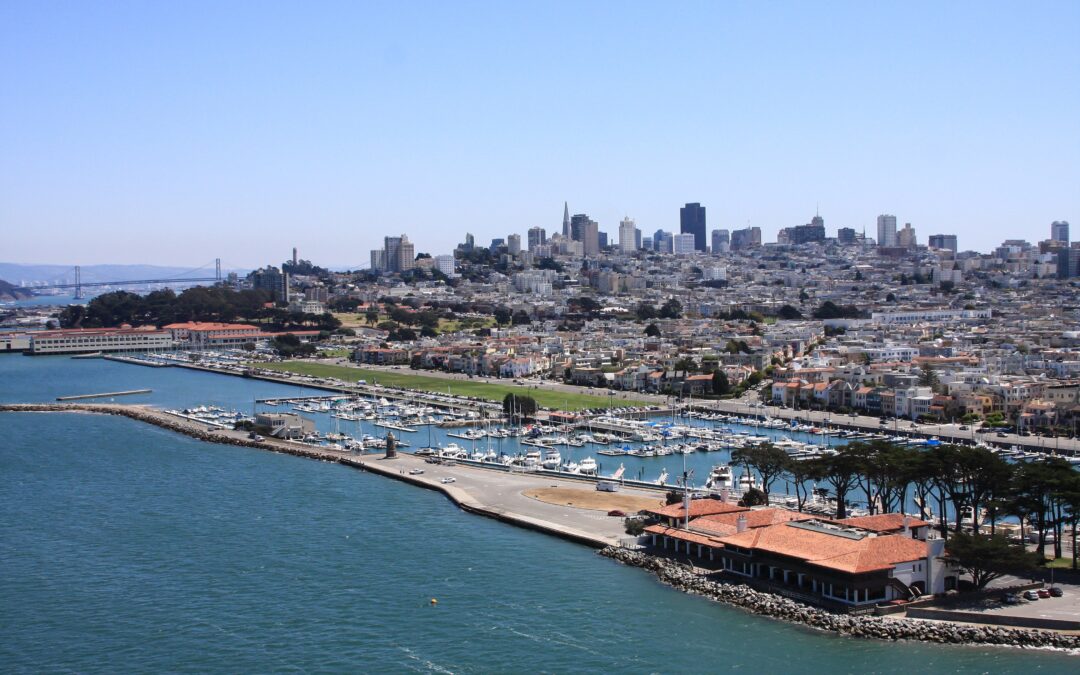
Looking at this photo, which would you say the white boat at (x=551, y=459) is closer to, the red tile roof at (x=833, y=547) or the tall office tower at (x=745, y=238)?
the red tile roof at (x=833, y=547)

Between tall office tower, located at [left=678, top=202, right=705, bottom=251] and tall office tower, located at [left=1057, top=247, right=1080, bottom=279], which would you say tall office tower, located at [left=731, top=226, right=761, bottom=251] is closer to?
tall office tower, located at [left=678, top=202, right=705, bottom=251]

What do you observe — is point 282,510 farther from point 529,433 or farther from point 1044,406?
point 1044,406

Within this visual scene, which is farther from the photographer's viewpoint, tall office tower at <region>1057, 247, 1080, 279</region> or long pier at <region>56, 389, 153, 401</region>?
tall office tower at <region>1057, 247, 1080, 279</region>

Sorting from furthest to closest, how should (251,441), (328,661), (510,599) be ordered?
(251,441) → (510,599) → (328,661)

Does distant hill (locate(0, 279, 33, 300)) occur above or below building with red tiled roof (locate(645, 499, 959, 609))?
above

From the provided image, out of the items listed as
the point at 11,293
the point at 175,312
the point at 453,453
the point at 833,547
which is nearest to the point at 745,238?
the point at 175,312

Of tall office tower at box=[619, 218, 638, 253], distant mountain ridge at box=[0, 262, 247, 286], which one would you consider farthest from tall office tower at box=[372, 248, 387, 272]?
distant mountain ridge at box=[0, 262, 247, 286]

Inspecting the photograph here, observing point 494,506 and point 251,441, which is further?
point 251,441

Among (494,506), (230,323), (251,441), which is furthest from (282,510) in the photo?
(230,323)
